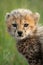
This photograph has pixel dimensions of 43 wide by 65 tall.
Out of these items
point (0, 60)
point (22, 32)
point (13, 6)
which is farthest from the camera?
point (13, 6)

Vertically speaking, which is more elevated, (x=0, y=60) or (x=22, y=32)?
(x=22, y=32)

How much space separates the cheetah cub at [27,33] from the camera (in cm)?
746

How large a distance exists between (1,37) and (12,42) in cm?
23

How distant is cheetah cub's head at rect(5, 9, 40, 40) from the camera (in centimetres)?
744

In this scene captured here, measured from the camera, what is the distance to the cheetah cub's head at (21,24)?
744 cm

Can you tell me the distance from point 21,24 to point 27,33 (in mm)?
151

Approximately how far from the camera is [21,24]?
746 centimetres

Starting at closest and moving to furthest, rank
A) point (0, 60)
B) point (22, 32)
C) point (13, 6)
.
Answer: point (22, 32) → point (0, 60) → point (13, 6)

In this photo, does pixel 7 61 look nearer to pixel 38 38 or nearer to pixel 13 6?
pixel 38 38

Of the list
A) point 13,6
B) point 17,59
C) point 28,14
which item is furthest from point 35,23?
point 13,6

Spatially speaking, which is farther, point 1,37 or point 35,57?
point 1,37

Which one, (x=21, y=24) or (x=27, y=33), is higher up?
(x=21, y=24)

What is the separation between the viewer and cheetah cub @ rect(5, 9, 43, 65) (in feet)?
24.5

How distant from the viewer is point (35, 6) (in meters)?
10.3
